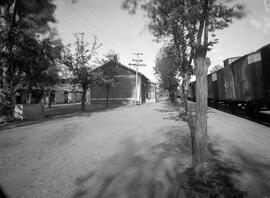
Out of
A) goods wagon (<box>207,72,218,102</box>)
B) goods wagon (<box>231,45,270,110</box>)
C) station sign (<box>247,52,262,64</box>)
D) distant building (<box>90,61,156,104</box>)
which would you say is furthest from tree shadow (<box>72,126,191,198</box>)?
distant building (<box>90,61,156,104</box>)

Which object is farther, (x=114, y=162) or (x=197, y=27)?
(x=197, y=27)

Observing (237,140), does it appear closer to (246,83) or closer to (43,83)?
(246,83)

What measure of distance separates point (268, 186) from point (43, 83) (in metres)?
16.3

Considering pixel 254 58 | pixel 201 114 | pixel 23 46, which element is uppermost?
pixel 23 46

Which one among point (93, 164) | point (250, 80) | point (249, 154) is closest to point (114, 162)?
point (93, 164)

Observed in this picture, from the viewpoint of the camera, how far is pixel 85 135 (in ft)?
27.1

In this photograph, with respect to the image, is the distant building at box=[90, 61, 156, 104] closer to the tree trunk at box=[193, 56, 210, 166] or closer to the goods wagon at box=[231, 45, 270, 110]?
the goods wagon at box=[231, 45, 270, 110]

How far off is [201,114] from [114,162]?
2.91 metres

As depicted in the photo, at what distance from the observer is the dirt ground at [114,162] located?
141 inches

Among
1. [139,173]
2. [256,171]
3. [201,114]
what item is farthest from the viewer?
[201,114]

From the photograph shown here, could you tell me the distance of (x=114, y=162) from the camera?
198 inches

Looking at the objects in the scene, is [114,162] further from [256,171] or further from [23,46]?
[23,46]

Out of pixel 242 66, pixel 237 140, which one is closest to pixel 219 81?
pixel 242 66

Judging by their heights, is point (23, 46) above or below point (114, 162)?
above
